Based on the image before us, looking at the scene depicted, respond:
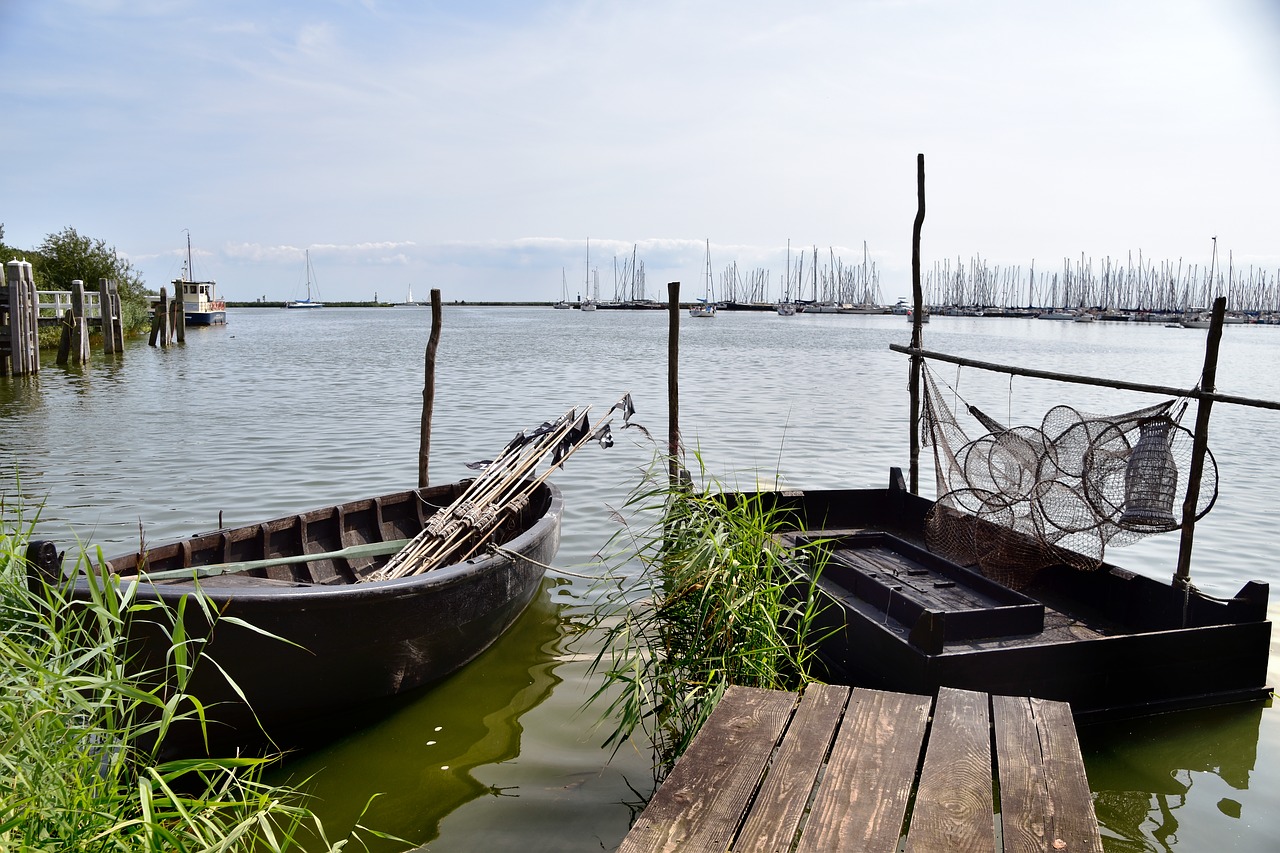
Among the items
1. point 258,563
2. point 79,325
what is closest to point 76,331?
point 79,325

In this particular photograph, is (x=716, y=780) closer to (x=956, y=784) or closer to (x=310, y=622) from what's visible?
(x=956, y=784)

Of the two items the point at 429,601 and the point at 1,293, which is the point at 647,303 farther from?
the point at 429,601

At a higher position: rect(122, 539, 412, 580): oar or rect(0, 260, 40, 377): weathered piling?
rect(0, 260, 40, 377): weathered piling

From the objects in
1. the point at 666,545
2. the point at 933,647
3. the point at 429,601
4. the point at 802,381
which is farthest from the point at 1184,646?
the point at 802,381

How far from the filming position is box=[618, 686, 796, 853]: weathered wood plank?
8.18 feet

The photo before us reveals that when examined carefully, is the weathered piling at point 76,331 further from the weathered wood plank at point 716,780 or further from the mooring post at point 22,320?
the weathered wood plank at point 716,780

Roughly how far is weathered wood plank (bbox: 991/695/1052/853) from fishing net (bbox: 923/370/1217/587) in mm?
3579

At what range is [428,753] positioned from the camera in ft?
17.5

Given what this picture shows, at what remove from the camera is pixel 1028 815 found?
2.59 metres

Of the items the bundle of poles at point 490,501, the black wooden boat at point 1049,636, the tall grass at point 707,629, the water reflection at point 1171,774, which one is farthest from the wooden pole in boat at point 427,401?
the water reflection at point 1171,774

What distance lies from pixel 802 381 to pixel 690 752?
25.4 m

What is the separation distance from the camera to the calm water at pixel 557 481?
4.85m

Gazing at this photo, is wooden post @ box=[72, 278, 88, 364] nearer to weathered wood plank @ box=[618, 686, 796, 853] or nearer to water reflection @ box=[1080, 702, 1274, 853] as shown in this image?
weathered wood plank @ box=[618, 686, 796, 853]

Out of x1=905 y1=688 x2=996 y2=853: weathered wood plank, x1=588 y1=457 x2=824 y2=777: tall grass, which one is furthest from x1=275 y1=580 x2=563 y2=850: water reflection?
x1=905 y1=688 x2=996 y2=853: weathered wood plank
